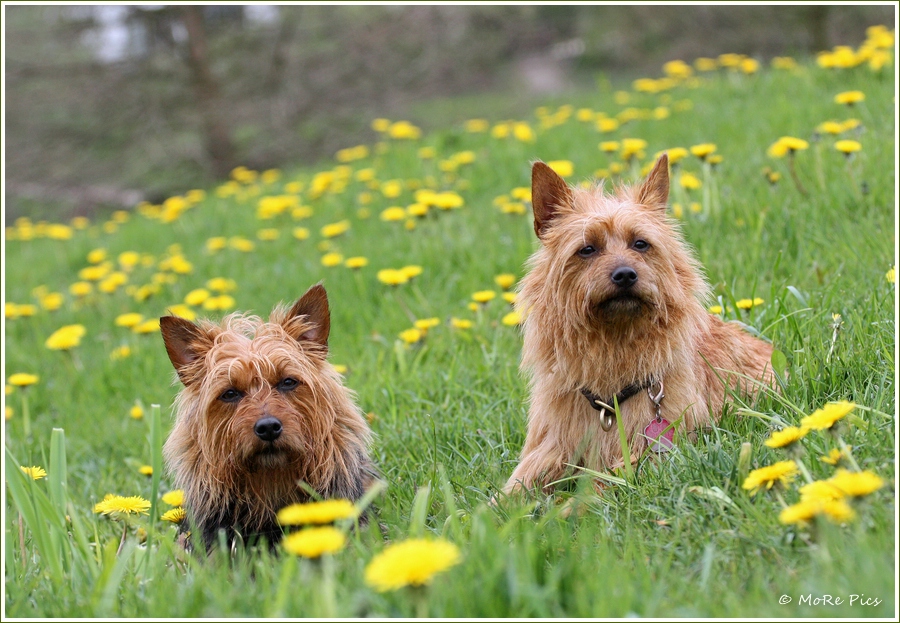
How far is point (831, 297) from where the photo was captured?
4062 millimetres

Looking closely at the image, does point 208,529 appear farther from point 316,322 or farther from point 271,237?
point 271,237

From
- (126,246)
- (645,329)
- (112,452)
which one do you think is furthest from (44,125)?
(645,329)

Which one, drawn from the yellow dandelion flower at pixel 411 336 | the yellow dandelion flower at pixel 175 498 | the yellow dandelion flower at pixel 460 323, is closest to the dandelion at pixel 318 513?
the yellow dandelion flower at pixel 175 498

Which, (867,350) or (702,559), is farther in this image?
(867,350)

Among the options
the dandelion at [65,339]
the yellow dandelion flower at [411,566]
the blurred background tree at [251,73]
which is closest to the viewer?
the yellow dandelion flower at [411,566]

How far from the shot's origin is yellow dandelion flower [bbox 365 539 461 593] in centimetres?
187

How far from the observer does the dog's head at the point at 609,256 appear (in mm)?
3256

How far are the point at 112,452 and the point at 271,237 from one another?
9.75 feet

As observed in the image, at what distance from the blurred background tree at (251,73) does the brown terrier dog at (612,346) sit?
1172 cm

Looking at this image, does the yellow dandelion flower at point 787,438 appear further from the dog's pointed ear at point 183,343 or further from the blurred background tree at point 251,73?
the blurred background tree at point 251,73

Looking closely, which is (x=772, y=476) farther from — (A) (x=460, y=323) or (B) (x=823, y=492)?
(A) (x=460, y=323)

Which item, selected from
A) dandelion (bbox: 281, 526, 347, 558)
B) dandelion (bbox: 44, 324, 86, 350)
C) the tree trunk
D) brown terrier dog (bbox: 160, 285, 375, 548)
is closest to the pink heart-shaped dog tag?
brown terrier dog (bbox: 160, 285, 375, 548)

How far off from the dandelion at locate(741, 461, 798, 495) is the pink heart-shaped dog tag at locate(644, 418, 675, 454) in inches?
26.9

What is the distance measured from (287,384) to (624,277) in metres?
1.41
